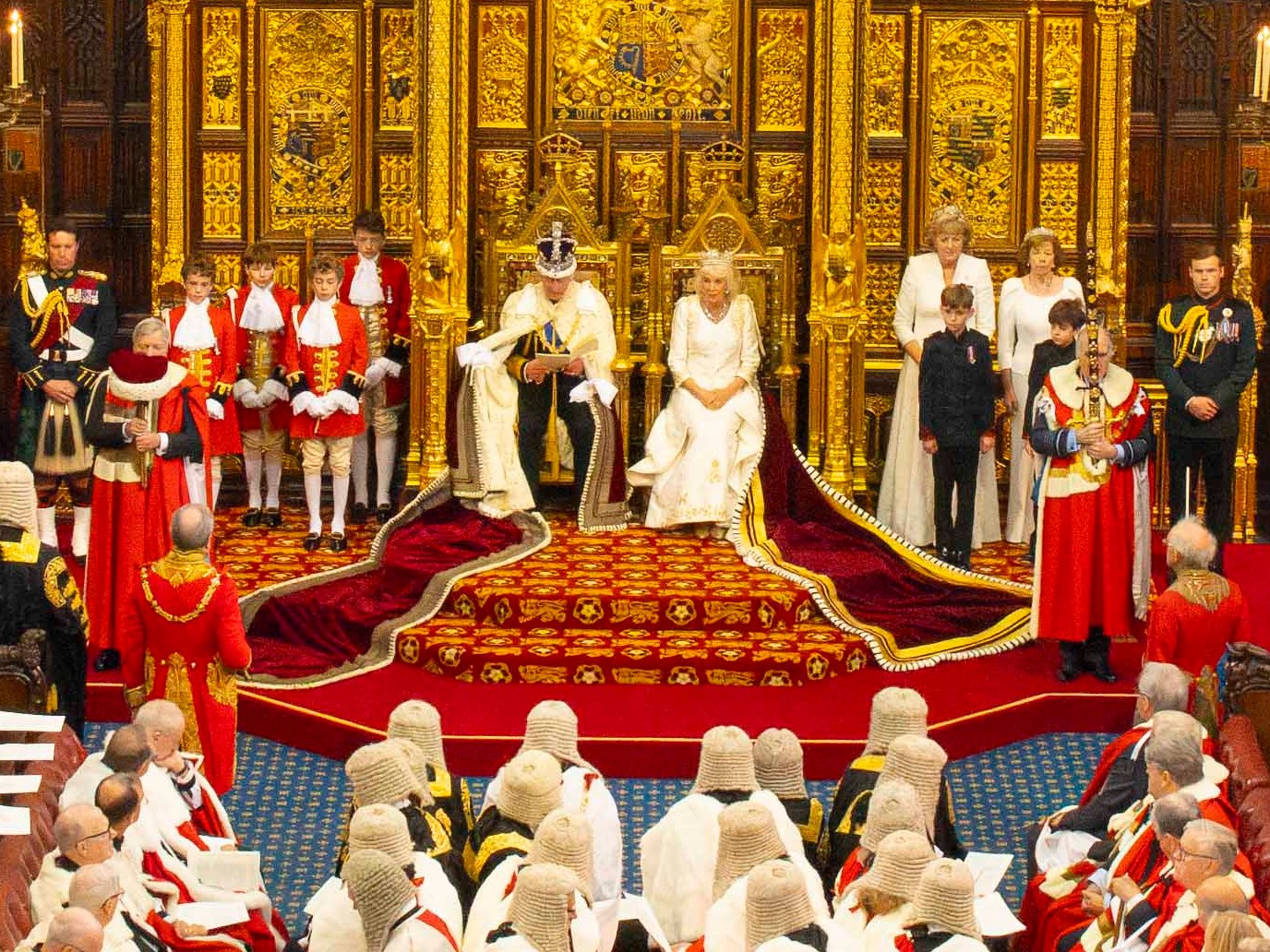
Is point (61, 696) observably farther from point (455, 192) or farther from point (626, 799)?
point (455, 192)

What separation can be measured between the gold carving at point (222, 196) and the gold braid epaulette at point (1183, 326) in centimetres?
553

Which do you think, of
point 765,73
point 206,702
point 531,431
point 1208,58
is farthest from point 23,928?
point 1208,58

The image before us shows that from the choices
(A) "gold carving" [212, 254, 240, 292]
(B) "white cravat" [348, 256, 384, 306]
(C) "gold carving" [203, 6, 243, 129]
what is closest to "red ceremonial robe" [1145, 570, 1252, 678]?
(B) "white cravat" [348, 256, 384, 306]

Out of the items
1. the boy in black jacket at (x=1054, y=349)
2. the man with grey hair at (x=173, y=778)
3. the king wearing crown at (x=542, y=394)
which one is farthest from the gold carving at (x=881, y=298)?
the man with grey hair at (x=173, y=778)

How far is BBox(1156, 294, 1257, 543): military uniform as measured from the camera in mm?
13172

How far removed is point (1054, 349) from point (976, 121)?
2.49 m

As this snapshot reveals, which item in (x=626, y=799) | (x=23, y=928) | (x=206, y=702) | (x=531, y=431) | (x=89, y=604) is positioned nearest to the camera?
(x=23, y=928)

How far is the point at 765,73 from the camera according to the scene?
49.9 ft

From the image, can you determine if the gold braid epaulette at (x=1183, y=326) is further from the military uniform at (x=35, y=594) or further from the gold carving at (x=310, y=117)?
the military uniform at (x=35, y=594)

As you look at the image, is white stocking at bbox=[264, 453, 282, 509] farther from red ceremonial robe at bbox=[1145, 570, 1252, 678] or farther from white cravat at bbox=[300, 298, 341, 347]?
red ceremonial robe at bbox=[1145, 570, 1252, 678]

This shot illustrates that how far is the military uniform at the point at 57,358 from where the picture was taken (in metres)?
13.6

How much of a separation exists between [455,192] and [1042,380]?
3.66 metres

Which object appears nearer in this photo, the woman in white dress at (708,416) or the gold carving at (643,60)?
the woman in white dress at (708,416)

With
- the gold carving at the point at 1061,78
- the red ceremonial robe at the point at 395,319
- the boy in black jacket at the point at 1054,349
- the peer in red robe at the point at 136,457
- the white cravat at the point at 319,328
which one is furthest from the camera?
the gold carving at the point at 1061,78
